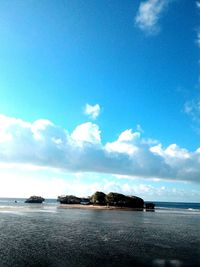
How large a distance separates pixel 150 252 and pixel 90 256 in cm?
804

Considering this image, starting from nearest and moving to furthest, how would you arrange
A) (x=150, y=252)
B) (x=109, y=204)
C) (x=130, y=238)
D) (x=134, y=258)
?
1. (x=134, y=258)
2. (x=150, y=252)
3. (x=130, y=238)
4. (x=109, y=204)

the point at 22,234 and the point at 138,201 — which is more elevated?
the point at 138,201

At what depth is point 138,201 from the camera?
178 meters

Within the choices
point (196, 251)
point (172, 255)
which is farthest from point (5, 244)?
point (196, 251)

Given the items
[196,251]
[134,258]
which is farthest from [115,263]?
[196,251]

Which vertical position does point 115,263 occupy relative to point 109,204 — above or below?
below

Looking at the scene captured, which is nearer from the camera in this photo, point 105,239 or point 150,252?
point 150,252

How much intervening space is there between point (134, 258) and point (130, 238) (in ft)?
57.4

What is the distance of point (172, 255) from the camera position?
4028 centimetres

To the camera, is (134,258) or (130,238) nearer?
(134,258)

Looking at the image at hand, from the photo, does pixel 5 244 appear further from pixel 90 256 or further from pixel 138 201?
pixel 138 201

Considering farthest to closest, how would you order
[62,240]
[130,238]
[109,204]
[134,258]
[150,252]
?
1. [109,204]
2. [130,238]
3. [62,240]
4. [150,252]
5. [134,258]

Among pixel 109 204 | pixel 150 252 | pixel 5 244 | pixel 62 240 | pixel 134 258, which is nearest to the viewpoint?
pixel 134 258

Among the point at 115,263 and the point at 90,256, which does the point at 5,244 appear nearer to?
the point at 90,256
